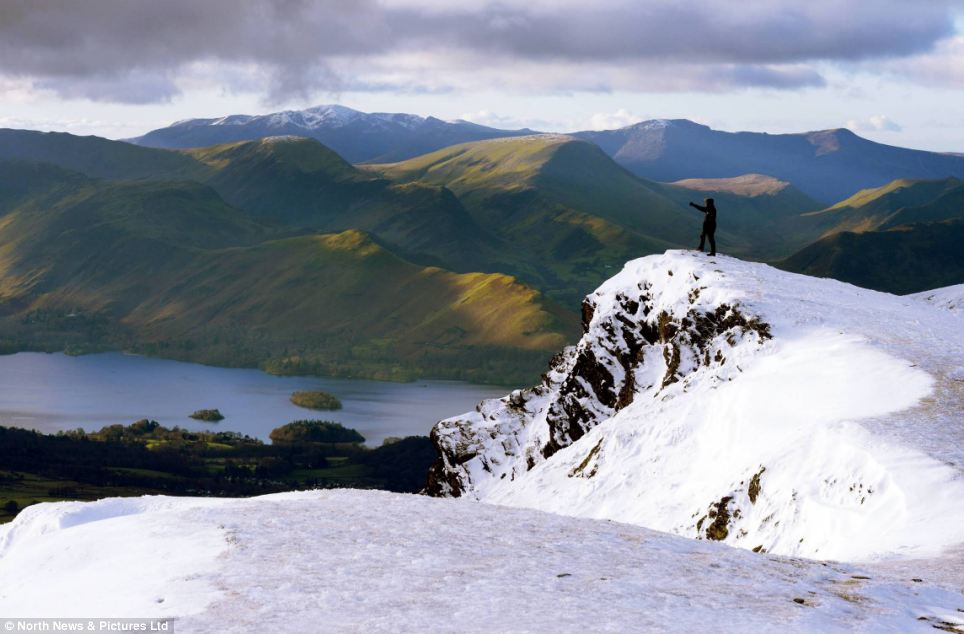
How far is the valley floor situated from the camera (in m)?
20.2

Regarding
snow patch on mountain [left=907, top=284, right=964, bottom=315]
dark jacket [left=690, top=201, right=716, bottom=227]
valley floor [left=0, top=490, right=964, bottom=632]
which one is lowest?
valley floor [left=0, top=490, right=964, bottom=632]

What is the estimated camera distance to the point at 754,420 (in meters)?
43.2

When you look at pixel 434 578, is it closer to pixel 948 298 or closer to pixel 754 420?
pixel 754 420

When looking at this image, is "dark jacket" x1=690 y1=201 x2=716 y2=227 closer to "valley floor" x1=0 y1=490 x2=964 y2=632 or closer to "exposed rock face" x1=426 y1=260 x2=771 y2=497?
"exposed rock face" x1=426 y1=260 x2=771 y2=497

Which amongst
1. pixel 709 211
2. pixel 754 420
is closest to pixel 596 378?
pixel 709 211

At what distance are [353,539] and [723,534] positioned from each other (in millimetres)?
16308

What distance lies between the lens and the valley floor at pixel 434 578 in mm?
20203

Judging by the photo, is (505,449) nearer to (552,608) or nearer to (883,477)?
(883,477)

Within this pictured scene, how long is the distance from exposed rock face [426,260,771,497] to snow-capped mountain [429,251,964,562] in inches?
6.1

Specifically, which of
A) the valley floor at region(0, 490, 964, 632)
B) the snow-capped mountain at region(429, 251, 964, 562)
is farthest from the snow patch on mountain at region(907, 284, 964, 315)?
the valley floor at region(0, 490, 964, 632)

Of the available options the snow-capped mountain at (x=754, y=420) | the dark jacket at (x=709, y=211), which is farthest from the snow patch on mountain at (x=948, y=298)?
the dark jacket at (x=709, y=211)

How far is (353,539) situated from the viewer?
26.0m

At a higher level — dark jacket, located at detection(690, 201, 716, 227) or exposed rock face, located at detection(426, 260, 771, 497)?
dark jacket, located at detection(690, 201, 716, 227)

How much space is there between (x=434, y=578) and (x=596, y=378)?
51046 mm
